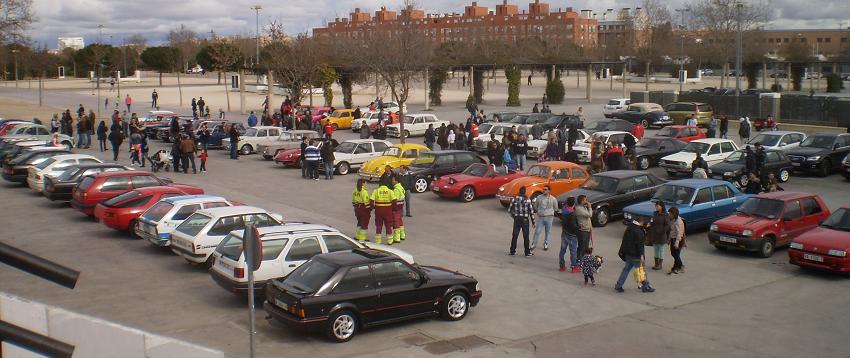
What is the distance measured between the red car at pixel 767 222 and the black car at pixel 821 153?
1030 cm

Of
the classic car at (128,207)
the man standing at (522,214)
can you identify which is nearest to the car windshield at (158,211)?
the classic car at (128,207)

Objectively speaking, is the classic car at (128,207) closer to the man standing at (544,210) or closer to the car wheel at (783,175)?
the man standing at (544,210)

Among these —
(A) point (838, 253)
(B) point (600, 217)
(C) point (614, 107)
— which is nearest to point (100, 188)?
(B) point (600, 217)

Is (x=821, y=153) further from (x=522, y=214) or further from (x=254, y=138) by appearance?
(x=254, y=138)

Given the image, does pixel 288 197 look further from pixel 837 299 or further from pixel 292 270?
pixel 837 299

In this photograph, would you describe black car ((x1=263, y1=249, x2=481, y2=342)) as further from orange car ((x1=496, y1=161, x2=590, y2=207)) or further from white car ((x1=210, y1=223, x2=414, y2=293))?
orange car ((x1=496, y1=161, x2=590, y2=207))

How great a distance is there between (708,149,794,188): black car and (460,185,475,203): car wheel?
7557 millimetres

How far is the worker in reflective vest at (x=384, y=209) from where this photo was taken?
61.2 ft

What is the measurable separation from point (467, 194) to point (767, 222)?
358 inches

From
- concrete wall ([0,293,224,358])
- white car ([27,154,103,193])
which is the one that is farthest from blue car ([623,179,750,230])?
white car ([27,154,103,193])

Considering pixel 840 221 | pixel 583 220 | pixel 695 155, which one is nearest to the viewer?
pixel 583 220

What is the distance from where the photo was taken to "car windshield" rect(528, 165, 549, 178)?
24359mm

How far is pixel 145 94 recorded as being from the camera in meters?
82.1

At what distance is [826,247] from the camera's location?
614 inches
